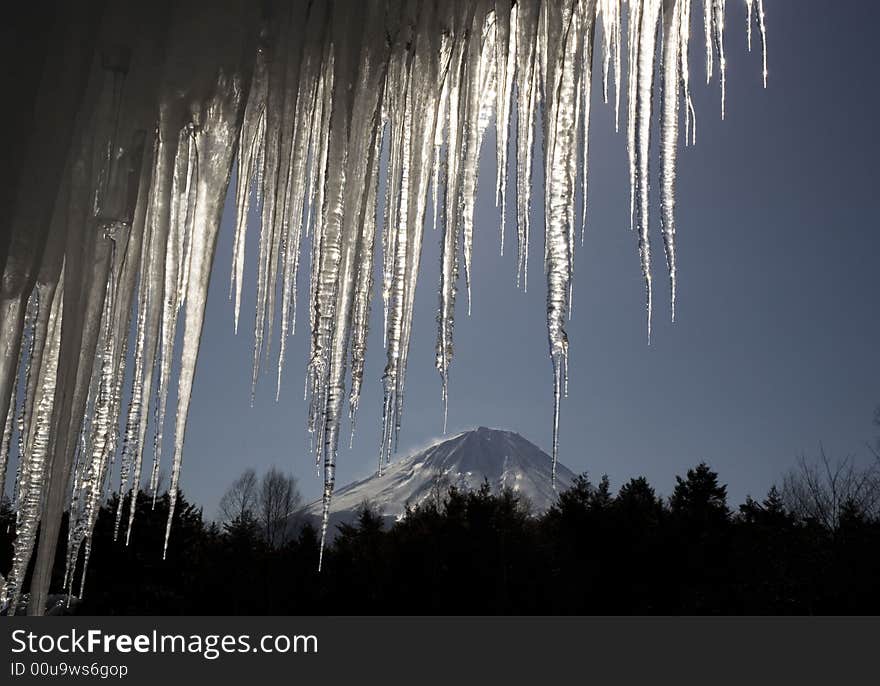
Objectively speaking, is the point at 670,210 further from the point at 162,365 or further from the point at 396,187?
the point at 162,365

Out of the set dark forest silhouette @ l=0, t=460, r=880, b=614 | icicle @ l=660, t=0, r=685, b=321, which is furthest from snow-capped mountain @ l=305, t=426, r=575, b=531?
icicle @ l=660, t=0, r=685, b=321

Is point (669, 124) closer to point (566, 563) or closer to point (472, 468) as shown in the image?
point (566, 563)

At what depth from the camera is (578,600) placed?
20.2 metres

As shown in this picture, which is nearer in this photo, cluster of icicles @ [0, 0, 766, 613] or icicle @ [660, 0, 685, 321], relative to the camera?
cluster of icicles @ [0, 0, 766, 613]

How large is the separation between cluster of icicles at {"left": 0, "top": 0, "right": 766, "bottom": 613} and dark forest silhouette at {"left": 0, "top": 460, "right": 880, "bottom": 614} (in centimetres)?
1858

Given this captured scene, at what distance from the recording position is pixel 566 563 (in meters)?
20.6

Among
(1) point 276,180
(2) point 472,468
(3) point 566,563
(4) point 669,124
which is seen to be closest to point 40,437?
(1) point 276,180

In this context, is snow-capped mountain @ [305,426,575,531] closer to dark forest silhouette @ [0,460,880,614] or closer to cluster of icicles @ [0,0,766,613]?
dark forest silhouette @ [0,460,880,614]

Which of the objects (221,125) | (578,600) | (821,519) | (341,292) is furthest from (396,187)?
(821,519)

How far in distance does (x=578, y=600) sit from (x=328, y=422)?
20.5m

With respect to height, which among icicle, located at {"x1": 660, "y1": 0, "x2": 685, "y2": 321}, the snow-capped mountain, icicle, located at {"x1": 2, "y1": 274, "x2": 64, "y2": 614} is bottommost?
icicle, located at {"x1": 2, "y1": 274, "x2": 64, "y2": 614}

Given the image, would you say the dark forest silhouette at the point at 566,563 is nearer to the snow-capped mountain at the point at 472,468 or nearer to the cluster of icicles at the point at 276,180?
the cluster of icicles at the point at 276,180

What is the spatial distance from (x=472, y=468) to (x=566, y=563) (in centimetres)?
10844

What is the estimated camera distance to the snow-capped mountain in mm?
115875
